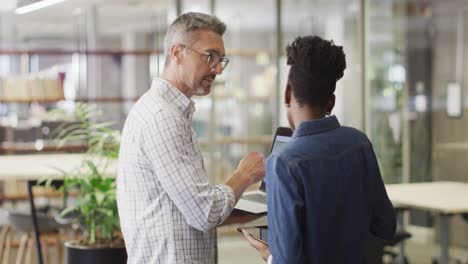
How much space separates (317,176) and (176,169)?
0.58 m

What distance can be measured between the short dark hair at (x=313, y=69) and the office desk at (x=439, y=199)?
2903 millimetres

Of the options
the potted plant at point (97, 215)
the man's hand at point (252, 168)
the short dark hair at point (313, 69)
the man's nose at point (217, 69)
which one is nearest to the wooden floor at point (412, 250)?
the potted plant at point (97, 215)

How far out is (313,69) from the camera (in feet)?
7.18

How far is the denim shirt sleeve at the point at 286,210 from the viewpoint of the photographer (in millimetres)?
2131

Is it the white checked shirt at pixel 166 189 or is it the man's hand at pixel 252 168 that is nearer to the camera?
the white checked shirt at pixel 166 189

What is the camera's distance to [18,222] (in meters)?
5.70

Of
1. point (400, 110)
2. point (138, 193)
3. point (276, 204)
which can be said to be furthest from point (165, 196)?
point (400, 110)

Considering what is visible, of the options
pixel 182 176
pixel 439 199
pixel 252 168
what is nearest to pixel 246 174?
pixel 252 168

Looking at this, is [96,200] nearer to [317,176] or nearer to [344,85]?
[317,176]

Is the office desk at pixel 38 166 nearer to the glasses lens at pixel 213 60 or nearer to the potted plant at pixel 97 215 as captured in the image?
the potted plant at pixel 97 215

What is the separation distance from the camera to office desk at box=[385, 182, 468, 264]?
5025 millimetres

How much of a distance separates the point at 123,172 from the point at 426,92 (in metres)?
5.48

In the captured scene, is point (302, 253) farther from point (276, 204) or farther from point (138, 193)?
point (138, 193)

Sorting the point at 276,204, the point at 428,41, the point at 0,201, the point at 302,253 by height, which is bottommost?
the point at 0,201
